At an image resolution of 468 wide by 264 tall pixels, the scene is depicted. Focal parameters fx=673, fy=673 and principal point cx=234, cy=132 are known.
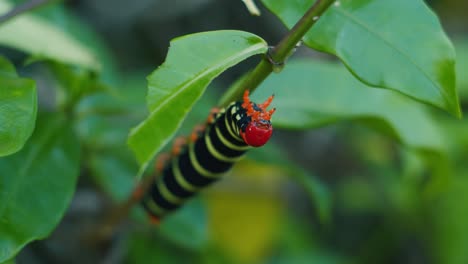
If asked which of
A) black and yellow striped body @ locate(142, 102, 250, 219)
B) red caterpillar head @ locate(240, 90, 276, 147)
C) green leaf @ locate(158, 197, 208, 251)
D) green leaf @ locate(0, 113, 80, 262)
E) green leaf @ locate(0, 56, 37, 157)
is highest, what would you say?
green leaf @ locate(0, 56, 37, 157)

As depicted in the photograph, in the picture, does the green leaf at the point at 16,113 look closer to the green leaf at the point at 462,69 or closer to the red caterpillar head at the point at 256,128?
the red caterpillar head at the point at 256,128

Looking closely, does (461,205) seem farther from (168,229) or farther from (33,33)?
(33,33)

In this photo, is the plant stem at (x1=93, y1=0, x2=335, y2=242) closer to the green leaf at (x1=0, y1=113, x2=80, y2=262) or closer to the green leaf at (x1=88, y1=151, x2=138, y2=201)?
the green leaf at (x1=0, y1=113, x2=80, y2=262)

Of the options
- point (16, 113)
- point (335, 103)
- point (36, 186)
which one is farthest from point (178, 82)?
point (335, 103)

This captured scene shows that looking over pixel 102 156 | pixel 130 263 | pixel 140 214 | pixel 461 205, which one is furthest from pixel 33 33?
pixel 461 205

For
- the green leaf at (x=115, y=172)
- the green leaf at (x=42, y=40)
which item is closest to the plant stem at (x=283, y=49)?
the green leaf at (x=42, y=40)

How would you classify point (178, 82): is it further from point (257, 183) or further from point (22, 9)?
point (257, 183)

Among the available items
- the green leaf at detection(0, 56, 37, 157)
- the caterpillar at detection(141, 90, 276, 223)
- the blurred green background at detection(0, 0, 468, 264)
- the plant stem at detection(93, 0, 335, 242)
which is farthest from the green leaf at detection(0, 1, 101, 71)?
the plant stem at detection(93, 0, 335, 242)
